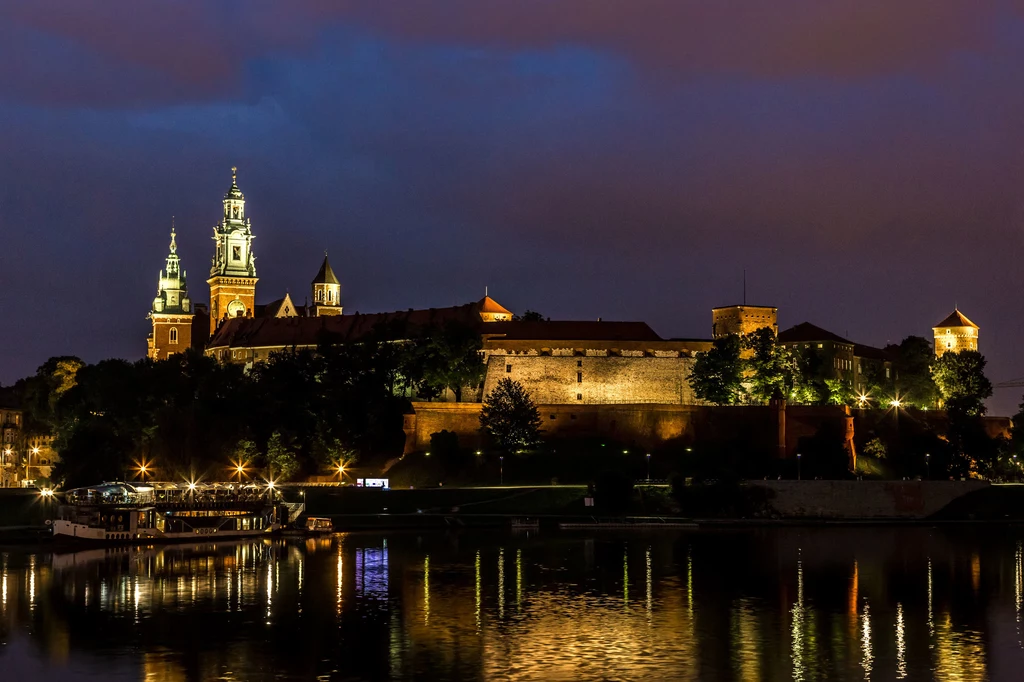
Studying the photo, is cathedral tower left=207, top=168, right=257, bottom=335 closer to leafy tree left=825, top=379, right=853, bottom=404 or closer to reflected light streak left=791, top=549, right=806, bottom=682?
leafy tree left=825, top=379, right=853, bottom=404

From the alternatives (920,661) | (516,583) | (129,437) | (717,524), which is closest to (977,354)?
(717,524)

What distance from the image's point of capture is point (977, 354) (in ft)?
314

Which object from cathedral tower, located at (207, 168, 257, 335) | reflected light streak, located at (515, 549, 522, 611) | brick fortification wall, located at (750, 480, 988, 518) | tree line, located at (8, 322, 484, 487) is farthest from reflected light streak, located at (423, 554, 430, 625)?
cathedral tower, located at (207, 168, 257, 335)

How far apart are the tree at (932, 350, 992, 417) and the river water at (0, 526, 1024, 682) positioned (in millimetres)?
34728

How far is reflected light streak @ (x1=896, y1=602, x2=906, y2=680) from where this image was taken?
97.1ft

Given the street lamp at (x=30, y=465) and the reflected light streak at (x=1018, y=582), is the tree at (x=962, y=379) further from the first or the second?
the street lamp at (x=30, y=465)

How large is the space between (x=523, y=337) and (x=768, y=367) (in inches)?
572

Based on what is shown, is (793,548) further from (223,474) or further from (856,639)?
(223,474)

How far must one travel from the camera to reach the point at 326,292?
125312 millimetres

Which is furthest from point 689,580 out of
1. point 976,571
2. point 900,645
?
point 900,645

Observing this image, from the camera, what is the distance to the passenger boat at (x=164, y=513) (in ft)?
187

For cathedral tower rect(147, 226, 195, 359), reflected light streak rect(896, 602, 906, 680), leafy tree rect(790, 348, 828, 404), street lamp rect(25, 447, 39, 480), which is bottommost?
reflected light streak rect(896, 602, 906, 680)

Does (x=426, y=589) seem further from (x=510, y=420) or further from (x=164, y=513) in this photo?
(x=510, y=420)

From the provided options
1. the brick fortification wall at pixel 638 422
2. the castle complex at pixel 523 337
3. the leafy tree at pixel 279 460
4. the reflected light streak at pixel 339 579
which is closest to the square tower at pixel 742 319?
the castle complex at pixel 523 337
